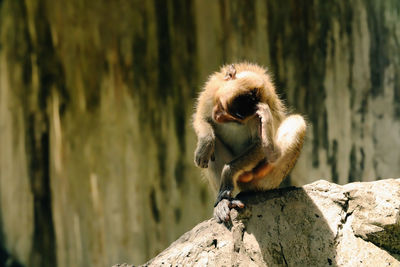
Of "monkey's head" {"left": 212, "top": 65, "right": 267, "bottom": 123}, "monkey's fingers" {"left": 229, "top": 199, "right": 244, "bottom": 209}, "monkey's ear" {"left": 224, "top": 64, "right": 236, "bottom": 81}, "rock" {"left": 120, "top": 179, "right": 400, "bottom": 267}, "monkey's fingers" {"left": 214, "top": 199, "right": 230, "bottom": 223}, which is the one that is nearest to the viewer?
"rock" {"left": 120, "top": 179, "right": 400, "bottom": 267}

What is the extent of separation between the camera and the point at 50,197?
7977 millimetres

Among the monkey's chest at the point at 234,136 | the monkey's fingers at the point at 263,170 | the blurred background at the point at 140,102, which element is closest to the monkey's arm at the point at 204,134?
the monkey's chest at the point at 234,136

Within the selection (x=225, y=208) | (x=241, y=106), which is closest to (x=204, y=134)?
(x=241, y=106)

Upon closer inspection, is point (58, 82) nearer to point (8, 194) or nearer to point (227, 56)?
point (8, 194)

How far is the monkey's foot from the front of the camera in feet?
13.8

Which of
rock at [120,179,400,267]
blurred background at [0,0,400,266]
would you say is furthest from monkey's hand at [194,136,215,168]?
blurred background at [0,0,400,266]

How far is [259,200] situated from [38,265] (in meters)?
4.59

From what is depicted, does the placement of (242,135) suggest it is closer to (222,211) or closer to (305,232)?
(222,211)

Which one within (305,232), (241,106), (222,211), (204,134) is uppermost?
(241,106)

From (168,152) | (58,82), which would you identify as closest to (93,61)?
(58,82)

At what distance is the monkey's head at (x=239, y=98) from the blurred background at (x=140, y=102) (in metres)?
2.62

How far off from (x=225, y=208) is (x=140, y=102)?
3.69 m

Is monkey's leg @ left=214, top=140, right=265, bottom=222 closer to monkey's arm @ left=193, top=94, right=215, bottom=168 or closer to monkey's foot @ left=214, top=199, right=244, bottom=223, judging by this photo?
monkey's foot @ left=214, top=199, right=244, bottom=223

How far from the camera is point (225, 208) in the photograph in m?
4.27
